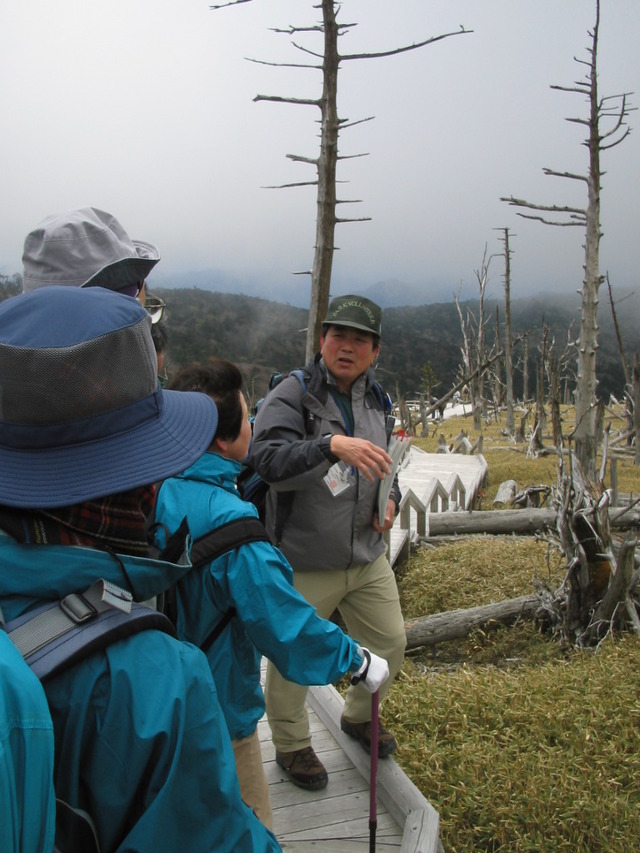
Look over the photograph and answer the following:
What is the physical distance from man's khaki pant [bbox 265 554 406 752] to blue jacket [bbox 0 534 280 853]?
178cm

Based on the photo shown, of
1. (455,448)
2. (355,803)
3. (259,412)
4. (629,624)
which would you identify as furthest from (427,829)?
(455,448)

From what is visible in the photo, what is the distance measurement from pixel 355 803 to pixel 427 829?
0.33m

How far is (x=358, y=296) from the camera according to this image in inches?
122

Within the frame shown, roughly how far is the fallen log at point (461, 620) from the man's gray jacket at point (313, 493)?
2532 millimetres

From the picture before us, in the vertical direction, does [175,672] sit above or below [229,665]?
above

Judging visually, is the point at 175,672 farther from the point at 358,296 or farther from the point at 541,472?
the point at 541,472

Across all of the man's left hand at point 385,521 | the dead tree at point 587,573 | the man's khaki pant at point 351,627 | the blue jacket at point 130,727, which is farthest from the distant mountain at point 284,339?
the blue jacket at point 130,727

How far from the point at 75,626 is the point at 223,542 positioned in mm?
770

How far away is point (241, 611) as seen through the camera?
1729mm

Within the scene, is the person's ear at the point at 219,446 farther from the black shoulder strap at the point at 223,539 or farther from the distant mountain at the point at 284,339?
the distant mountain at the point at 284,339

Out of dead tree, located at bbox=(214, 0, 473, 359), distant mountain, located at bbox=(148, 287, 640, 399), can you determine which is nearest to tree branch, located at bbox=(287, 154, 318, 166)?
dead tree, located at bbox=(214, 0, 473, 359)

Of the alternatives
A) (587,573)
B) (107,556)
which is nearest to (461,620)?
(587,573)

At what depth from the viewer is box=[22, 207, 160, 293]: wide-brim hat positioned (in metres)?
2.24

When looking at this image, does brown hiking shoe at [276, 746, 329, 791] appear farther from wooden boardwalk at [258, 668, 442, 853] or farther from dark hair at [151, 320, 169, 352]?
dark hair at [151, 320, 169, 352]
